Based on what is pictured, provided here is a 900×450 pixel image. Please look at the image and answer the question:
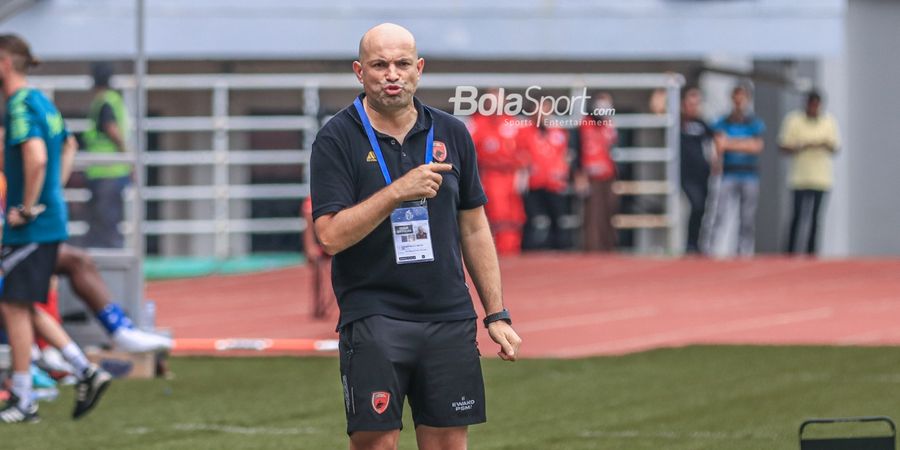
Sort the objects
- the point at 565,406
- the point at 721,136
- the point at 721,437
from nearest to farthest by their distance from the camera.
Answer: the point at 721,437 → the point at 565,406 → the point at 721,136

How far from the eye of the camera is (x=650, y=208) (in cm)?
2866

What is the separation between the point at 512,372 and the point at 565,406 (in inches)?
74.2

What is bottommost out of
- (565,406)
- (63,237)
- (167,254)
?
(167,254)

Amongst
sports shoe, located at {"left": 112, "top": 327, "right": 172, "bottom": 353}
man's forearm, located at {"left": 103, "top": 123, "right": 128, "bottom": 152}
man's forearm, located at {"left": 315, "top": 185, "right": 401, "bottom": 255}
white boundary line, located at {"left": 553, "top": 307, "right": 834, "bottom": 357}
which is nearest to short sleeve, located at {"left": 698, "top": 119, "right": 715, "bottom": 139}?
white boundary line, located at {"left": 553, "top": 307, "right": 834, "bottom": 357}

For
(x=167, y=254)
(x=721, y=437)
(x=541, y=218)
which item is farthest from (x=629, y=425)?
(x=167, y=254)

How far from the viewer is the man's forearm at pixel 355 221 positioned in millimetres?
5992

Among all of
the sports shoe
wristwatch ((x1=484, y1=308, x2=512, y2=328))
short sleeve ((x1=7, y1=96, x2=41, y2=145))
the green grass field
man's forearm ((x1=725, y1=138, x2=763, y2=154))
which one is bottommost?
the green grass field

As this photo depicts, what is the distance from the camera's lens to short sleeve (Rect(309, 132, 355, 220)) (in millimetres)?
6141

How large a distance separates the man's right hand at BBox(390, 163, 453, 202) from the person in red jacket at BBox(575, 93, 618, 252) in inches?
766

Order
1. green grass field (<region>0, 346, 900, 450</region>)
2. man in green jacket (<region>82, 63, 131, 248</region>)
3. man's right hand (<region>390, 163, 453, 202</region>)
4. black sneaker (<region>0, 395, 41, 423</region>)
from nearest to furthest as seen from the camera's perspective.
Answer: man's right hand (<region>390, 163, 453, 202</region>), green grass field (<region>0, 346, 900, 450</region>), black sneaker (<region>0, 395, 41, 423</region>), man in green jacket (<region>82, 63, 131, 248</region>)

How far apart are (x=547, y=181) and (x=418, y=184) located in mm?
19590

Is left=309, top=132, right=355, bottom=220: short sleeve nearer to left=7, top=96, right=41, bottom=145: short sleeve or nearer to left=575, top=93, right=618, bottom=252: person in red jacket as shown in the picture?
left=7, top=96, right=41, bottom=145: short sleeve

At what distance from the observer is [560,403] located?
11648 mm

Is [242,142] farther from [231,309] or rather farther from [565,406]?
[565,406]
